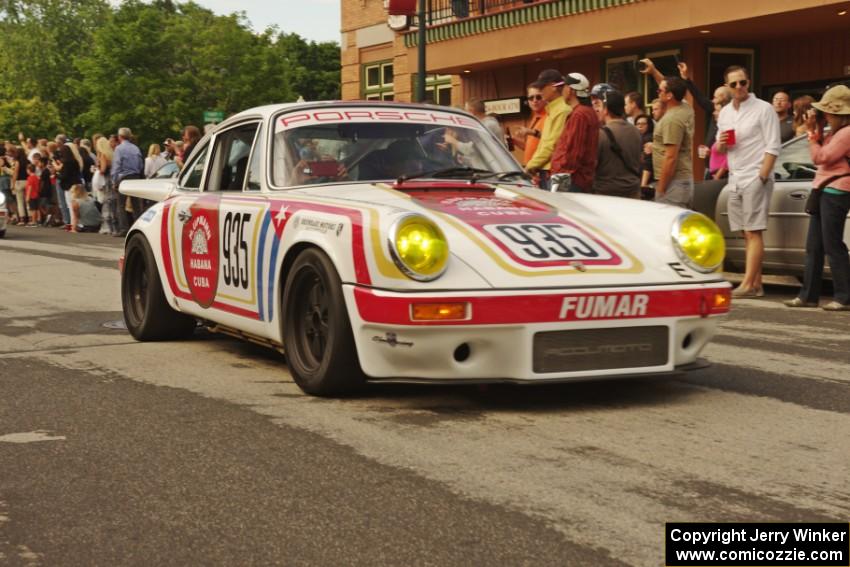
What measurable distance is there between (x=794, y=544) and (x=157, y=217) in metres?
5.13

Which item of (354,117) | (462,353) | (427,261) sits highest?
(354,117)

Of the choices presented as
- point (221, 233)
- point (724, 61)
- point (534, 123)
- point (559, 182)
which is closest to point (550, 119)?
point (534, 123)

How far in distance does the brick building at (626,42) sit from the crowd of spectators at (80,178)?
6.53 m

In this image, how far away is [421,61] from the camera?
2300 cm

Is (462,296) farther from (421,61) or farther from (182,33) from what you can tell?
(182,33)

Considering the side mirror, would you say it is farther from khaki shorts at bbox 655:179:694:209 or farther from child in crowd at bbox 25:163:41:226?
child in crowd at bbox 25:163:41:226

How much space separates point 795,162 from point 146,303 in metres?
6.09

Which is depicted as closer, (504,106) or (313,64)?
(504,106)

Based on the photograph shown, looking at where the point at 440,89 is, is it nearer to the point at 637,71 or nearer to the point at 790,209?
the point at 637,71

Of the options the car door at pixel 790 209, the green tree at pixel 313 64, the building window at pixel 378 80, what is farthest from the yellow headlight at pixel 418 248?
the green tree at pixel 313 64

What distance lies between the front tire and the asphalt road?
12 centimetres

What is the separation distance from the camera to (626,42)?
73.9 feet

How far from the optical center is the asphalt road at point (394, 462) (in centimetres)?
363

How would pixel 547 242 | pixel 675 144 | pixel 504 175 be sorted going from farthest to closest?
pixel 675 144 < pixel 504 175 < pixel 547 242
